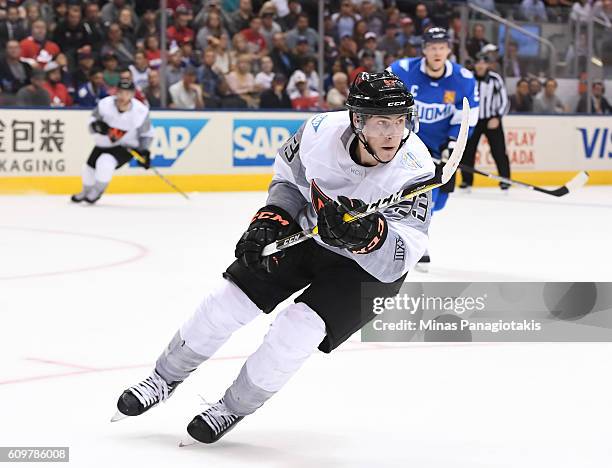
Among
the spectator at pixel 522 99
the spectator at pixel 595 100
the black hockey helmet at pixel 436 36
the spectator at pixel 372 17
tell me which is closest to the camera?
the black hockey helmet at pixel 436 36

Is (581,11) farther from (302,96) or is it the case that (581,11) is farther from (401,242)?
(401,242)

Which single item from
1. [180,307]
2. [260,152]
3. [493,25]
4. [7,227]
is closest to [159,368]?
[180,307]

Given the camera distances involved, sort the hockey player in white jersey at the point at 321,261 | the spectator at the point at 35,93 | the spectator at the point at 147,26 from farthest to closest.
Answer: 1. the spectator at the point at 147,26
2. the spectator at the point at 35,93
3. the hockey player in white jersey at the point at 321,261

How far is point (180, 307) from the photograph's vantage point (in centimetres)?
488

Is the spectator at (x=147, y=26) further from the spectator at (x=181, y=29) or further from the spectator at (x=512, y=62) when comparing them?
the spectator at (x=512, y=62)

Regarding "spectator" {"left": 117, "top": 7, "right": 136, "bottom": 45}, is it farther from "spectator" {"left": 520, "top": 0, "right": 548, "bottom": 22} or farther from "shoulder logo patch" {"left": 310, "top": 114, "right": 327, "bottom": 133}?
"shoulder logo patch" {"left": 310, "top": 114, "right": 327, "bottom": 133}

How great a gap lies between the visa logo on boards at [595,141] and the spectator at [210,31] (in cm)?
434

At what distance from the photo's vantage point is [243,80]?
1116 cm

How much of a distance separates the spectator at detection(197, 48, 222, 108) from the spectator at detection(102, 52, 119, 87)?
871 millimetres

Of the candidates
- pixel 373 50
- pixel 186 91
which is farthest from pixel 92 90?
pixel 373 50

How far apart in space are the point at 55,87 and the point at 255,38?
6.82 ft

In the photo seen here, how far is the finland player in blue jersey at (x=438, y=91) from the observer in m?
6.14

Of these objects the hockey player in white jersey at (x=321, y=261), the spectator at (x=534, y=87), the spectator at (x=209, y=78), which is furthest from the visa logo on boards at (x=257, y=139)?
the hockey player in white jersey at (x=321, y=261)

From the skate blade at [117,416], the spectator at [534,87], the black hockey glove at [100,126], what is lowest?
the spectator at [534,87]
